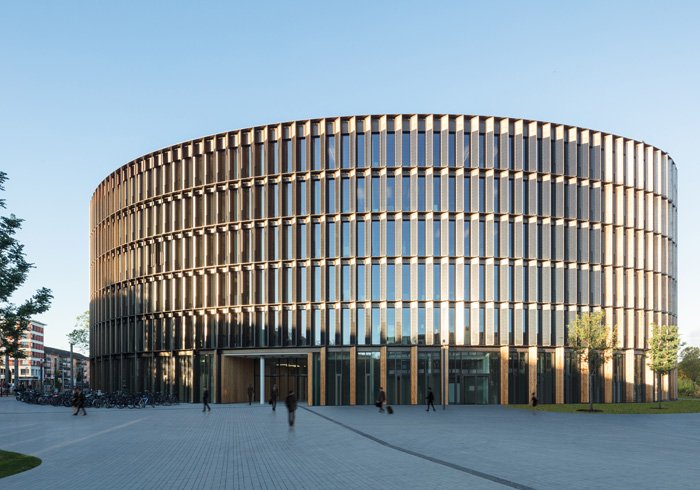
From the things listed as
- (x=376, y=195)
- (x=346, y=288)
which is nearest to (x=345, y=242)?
(x=346, y=288)

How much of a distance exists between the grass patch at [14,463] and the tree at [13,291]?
506cm

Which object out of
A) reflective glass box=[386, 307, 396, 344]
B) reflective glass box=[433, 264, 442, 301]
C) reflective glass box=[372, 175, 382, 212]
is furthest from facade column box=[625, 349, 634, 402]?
reflective glass box=[372, 175, 382, 212]

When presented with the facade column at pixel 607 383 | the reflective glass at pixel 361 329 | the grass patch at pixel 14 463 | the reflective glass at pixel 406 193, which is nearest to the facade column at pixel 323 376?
the reflective glass at pixel 361 329

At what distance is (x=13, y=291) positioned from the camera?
78.2 feet

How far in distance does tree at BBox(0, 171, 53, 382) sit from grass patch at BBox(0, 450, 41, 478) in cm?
506

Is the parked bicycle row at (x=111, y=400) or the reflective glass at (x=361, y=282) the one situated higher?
the reflective glass at (x=361, y=282)

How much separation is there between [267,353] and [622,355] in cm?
2891

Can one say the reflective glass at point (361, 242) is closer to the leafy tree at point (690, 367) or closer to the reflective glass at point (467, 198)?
the reflective glass at point (467, 198)

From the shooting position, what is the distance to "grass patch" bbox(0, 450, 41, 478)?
56.9ft

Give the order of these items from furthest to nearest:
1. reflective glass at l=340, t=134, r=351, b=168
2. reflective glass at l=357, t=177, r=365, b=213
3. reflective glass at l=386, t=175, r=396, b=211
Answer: reflective glass at l=340, t=134, r=351, b=168 → reflective glass at l=357, t=177, r=365, b=213 → reflective glass at l=386, t=175, r=396, b=211

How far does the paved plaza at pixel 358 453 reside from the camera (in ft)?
51.7

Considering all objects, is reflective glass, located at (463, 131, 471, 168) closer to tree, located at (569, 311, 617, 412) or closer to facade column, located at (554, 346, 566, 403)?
tree, located at (569, 311, 617, 412)

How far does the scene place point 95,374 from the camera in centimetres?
7838

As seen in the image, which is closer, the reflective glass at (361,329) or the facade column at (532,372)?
the reflective glass at (361,329)
